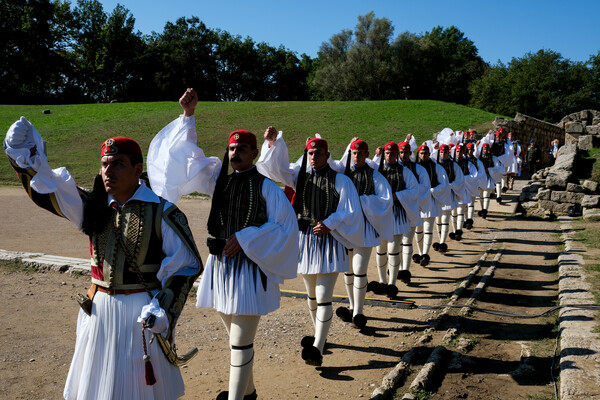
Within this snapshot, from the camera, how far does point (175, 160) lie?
4.08 m

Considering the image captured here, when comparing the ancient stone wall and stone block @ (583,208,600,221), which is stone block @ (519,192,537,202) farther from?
the ancient stone wall

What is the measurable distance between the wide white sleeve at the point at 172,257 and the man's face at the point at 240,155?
115 centimetres

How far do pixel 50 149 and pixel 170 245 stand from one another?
93.7ft

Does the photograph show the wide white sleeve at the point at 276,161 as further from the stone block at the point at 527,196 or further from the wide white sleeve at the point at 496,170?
the stone block at the point at 527,196

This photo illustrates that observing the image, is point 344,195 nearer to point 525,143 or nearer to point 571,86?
point 525,143

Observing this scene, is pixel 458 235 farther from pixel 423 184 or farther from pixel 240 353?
pixel 240 353

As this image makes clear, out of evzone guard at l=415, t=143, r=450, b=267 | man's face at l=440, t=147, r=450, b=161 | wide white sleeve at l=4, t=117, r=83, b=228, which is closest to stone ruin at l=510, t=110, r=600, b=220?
man's face at l=440, t=147, r=450, b=161

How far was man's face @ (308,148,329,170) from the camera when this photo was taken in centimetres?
547

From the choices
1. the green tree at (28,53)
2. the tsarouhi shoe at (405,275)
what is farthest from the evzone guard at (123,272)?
the green tree at (28,53)

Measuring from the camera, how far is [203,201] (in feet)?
58.9

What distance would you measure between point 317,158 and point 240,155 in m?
1.58

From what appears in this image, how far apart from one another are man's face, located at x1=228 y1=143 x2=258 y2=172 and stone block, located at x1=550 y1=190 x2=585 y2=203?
48.9 feet

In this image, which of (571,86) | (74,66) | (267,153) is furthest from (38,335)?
(74,66)

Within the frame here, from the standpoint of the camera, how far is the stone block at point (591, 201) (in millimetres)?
14977
